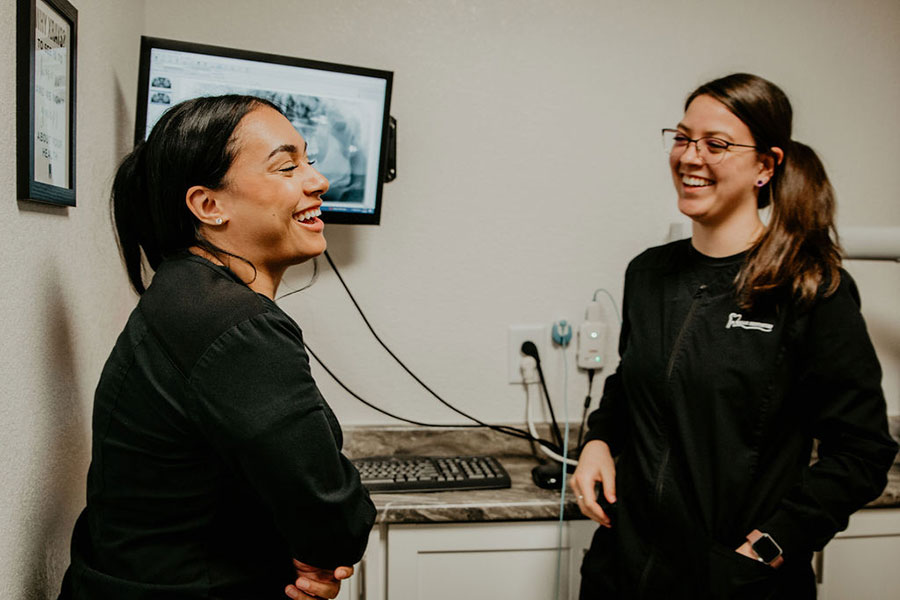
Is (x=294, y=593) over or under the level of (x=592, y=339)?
under

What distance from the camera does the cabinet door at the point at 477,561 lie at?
1.49m

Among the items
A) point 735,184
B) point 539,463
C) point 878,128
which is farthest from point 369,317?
point 878,128

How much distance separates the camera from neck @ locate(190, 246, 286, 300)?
95 centimetres

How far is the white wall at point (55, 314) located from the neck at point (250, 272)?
0.79 ft

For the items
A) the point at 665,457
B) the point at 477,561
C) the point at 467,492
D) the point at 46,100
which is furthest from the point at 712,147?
the point at 46,100

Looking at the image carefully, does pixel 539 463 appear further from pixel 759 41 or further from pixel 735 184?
pixel 759 41

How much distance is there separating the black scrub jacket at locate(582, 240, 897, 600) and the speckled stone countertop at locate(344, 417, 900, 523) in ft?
0.80

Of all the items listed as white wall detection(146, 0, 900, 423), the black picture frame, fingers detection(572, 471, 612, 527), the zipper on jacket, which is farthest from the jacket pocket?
the black picture frame

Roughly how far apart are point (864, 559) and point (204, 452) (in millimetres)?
1641

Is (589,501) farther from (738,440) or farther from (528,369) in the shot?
(528,369)

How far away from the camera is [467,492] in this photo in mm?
1555

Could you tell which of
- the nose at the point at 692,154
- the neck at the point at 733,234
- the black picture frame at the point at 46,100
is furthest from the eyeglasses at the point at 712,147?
the black picture frame at the point at 46,100

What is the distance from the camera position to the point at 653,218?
6.23 feet

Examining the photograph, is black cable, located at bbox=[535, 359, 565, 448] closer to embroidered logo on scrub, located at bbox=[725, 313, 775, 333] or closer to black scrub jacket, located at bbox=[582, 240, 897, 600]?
black scrub jacket, located at bbox=[582, 240, 897, 600]
